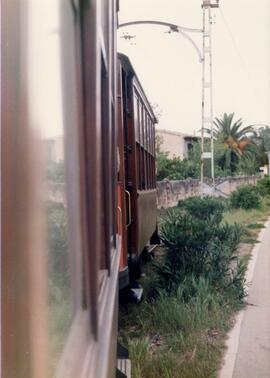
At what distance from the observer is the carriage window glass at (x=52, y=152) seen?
3.04 feet

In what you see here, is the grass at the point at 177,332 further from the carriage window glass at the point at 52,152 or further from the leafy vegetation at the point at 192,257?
the carriage window glass at the point at 52,152

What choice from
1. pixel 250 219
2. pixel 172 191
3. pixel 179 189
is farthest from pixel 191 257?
pixel 179 189

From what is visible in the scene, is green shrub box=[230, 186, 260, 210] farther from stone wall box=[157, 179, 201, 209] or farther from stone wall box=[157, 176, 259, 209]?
stone wall box=[157, 179, 201, 209]

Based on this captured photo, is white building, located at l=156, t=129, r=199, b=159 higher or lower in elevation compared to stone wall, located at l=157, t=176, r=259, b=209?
higher

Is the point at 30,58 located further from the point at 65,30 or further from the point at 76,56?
the point at 76,56

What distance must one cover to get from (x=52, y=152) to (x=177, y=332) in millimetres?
4155

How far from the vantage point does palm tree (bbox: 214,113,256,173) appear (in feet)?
130

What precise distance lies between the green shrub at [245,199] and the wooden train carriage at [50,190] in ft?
63.7

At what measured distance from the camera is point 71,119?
131cm

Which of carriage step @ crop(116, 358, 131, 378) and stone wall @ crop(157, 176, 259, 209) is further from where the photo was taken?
stone wall @ crop(157, 176, 259, 209)

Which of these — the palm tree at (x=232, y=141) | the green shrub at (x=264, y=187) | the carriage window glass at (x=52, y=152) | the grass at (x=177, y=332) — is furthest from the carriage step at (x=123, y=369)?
the palm tree at (x=232, y=141)

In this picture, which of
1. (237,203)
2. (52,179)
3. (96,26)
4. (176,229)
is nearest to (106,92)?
(96,26)

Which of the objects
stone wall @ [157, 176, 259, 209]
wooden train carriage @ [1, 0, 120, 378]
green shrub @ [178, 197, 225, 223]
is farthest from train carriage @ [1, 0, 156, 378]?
stone wall @ [157, 176, 259, 209]

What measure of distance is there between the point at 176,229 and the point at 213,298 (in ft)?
4.80
